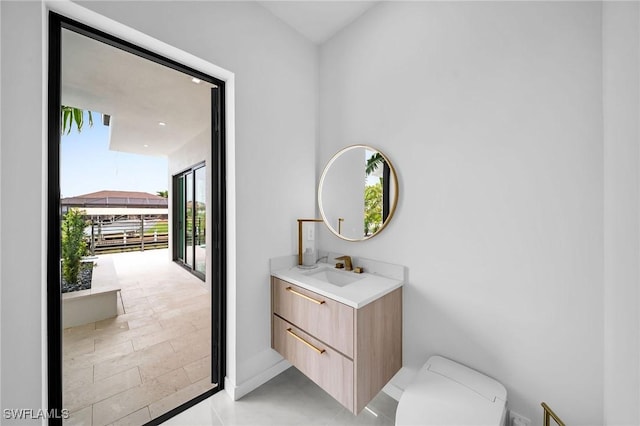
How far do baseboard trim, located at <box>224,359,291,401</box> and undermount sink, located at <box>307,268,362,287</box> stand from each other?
0.73 m

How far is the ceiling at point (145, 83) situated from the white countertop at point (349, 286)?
1945mm

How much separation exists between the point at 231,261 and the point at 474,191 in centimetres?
156

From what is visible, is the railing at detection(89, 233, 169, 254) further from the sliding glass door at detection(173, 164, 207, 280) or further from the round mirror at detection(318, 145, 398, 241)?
the round mirror at detection(318, 145, 398, 241)

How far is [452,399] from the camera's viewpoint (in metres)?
1.11

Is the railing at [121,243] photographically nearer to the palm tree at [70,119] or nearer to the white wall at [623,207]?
the palm tree at [70,119]

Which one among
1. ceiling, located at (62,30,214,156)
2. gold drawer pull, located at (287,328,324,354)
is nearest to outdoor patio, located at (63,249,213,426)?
gold drawer pull, located at (287,328,324,354)

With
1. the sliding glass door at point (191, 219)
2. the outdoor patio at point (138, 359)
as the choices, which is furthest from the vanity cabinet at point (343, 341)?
the sliding glass door at point (191, 219)

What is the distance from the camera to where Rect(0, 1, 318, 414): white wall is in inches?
36.9

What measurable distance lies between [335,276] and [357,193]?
66cm

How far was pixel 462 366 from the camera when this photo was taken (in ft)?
4.35

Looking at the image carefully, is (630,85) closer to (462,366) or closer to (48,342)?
(462,366)

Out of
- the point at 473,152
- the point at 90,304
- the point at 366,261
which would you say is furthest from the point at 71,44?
the point at 473,152

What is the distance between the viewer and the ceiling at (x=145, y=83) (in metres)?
1.78

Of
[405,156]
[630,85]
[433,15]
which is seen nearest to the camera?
[630,85]
